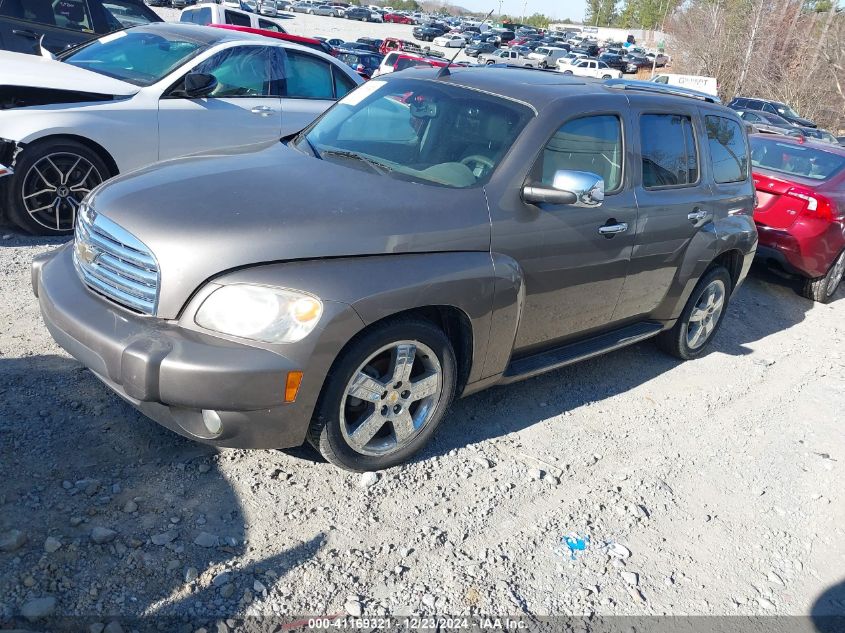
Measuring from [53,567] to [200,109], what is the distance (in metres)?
4.87

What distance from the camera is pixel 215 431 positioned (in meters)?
3.01

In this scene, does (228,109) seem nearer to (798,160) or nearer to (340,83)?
(340,83)

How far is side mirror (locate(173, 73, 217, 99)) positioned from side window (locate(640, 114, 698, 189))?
3803mm

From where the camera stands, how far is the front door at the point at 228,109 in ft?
21.2

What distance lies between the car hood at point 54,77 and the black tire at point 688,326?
15.9ft

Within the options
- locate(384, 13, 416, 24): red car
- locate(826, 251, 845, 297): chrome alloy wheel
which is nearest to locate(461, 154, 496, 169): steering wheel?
locate(826, 251, 845, 297): chrome alloy wheel

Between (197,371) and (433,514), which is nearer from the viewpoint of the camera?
(197,371)

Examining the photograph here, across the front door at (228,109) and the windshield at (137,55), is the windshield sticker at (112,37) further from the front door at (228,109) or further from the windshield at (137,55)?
the front door at (228,109)

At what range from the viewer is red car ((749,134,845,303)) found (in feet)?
24.2

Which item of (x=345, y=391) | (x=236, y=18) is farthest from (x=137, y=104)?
(x=236, y=18)

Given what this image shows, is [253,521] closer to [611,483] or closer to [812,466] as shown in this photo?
[611,483]

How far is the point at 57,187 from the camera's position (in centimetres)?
589

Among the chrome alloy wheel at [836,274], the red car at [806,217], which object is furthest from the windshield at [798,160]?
the chrome alloy wheel at [836,274]

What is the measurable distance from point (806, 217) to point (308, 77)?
5.24 metres
